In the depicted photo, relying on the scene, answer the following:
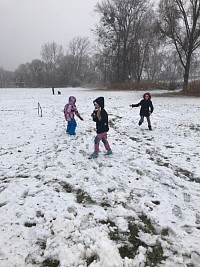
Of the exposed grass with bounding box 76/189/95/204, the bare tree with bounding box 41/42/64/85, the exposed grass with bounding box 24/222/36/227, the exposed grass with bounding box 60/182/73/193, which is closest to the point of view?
the exposed grass with bounding box 24/222/36/227

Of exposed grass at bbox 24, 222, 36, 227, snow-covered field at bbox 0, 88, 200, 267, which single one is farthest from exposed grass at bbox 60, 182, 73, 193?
exposed grass at bbox 24, 222, 36, 227

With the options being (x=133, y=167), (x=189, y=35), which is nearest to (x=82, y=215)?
(x=133, y=167)

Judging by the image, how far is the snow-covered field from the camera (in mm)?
3250

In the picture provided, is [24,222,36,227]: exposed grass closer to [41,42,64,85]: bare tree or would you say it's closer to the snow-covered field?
the snow-covered field

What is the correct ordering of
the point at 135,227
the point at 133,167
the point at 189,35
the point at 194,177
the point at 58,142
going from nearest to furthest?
the point at 135,227 < the point at 194,177 < the point at 133,167 < the point at 58,142 < the point at 189,35

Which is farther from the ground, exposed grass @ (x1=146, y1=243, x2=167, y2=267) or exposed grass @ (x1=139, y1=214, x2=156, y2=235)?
exposed grass @ (x1=139, y1=214, x2=156, y2=235)

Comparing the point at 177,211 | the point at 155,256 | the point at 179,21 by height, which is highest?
the point at 179,21

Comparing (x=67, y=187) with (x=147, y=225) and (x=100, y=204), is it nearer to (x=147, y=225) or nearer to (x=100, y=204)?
(x=100, y=204)

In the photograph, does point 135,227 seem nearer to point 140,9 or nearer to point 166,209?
point 166,209

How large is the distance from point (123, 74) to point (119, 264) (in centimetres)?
4032

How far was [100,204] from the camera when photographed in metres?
4.42

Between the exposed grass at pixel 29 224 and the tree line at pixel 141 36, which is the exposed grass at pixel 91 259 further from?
the tree line at pixel 141 36

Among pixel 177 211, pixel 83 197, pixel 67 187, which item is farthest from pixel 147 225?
pixel 67 187

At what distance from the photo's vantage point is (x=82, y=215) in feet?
13.3
